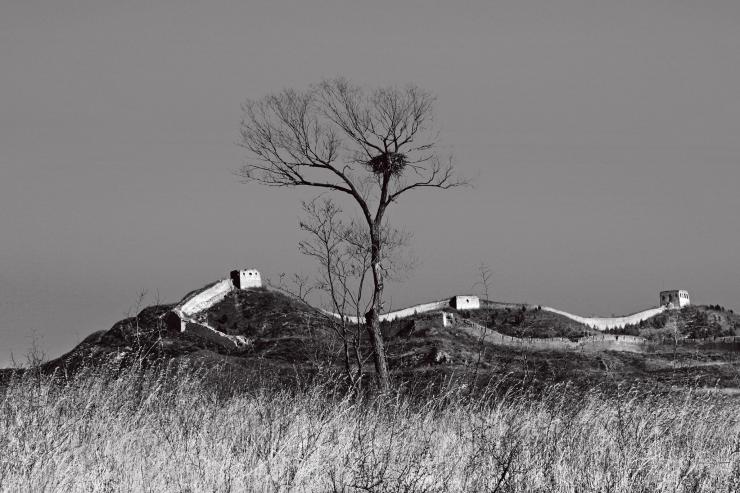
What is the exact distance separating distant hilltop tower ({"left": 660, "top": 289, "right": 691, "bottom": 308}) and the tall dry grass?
2970 inches

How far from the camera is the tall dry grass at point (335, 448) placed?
5742 millimetres

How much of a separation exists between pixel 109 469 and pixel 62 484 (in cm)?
41

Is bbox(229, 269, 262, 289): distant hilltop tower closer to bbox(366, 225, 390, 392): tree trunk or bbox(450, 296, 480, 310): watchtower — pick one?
bbox(450, 296, 480, 310): watchtower

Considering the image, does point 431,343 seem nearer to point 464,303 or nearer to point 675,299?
point 464,303

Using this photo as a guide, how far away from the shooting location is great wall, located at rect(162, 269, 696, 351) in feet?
185

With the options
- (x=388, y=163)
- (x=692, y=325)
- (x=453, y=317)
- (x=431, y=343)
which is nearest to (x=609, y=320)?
(x=692, y=325)

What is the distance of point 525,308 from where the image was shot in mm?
71375

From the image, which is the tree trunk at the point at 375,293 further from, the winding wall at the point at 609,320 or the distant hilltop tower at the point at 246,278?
the winding wall at the point at 609,320

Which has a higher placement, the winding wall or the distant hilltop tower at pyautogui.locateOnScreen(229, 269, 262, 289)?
the distant hilltop tower at pyautogui.locateOnScreen(229, 269, 262, 289)

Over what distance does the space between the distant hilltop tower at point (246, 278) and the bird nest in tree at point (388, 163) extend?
5248 centimetres

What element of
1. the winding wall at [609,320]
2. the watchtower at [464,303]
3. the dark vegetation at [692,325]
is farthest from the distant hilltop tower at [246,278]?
the dark vegetation at [692,325]

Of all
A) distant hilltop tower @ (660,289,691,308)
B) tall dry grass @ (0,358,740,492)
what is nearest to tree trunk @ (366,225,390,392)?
tall dry grass @ (0,358,740,492)

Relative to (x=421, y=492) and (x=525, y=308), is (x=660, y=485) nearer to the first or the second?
(x=421, y=492)

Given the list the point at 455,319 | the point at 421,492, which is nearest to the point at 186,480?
the point at 421,492
